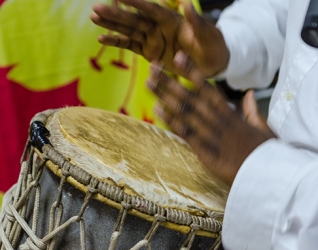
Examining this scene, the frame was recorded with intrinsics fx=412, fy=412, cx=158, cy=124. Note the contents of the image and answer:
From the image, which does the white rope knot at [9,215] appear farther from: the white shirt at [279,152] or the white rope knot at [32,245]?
the white shirt at [279,152]

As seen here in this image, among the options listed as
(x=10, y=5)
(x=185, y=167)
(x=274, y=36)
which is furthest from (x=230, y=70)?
(x=10, y=5)

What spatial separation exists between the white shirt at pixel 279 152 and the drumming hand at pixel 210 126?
0.06 ft

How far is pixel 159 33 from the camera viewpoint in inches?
31.9

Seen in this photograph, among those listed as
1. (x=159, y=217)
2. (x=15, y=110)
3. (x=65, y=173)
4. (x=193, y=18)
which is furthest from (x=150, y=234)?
(x=15, y=110)

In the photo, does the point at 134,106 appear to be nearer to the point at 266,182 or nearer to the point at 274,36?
the point at 274,36

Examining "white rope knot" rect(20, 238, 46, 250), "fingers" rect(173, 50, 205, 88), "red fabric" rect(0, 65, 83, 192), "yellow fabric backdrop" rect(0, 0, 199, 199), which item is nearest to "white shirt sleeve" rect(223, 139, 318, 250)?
"fingers" rect(173, 50, 205, 88)

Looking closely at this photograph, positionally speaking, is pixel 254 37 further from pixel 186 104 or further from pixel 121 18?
pixel 186 104

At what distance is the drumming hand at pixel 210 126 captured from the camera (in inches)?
20.1

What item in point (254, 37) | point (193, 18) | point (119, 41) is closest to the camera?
point (193, 18)

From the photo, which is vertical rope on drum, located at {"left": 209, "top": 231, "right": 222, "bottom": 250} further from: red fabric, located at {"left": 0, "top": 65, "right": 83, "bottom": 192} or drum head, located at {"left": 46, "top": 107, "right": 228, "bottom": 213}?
red fabric, located at {"left": 0, "top": 65, "right": 83, "bottom": 192}

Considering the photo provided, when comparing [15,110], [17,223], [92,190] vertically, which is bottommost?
[15,110]

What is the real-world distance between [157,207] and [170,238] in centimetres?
5

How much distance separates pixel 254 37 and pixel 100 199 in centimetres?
58

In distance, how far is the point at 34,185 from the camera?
1.97 ft
